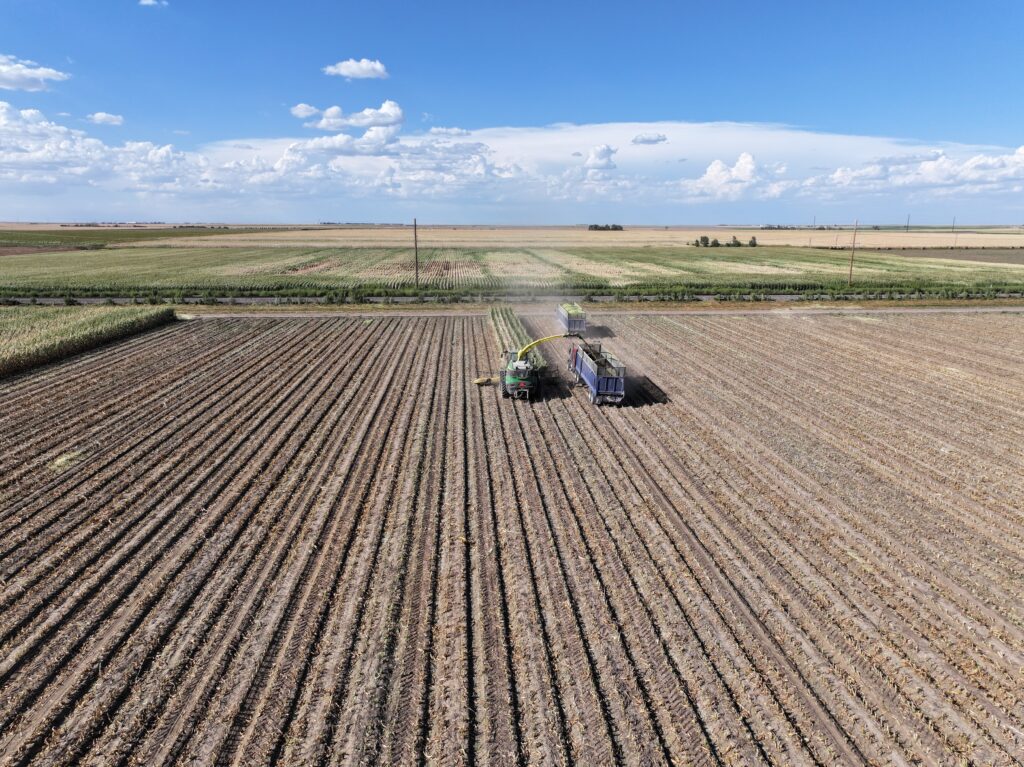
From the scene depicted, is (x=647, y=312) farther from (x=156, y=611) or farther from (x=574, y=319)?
(x=156, y=611)

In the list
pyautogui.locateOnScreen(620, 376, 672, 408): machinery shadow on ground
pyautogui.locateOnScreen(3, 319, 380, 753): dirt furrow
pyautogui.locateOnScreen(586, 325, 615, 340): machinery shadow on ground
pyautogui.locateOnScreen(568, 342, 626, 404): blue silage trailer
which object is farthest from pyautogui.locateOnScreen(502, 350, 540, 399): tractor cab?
pyautogui.locateOnScreen(586, 325, 615, 340): machinery shadow on ground

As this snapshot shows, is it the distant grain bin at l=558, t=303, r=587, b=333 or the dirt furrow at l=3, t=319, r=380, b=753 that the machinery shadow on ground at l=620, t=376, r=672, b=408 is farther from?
the dirt furrow at l=3, t=319, r=380, b=753

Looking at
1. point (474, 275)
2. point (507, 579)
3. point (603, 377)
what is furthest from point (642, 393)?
point (474, 275)

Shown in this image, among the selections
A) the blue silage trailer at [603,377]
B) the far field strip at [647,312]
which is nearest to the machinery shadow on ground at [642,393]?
the blue silage trailer at [603,377]

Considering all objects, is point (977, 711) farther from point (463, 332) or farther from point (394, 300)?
point (394, 300)

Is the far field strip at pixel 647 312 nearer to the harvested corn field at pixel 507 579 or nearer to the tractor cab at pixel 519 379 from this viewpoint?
the harvested corn field at pixel 507 579
